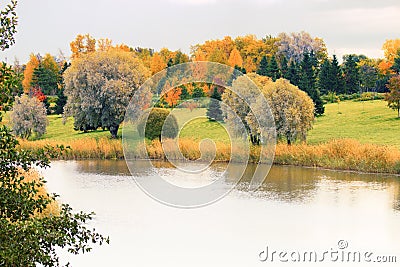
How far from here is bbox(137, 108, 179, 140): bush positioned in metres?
30.3

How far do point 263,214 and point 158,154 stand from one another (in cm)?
1295

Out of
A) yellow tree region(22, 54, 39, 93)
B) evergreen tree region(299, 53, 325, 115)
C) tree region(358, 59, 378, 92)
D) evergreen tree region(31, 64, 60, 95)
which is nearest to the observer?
evergreen tree region(299, 53, 325, 115)

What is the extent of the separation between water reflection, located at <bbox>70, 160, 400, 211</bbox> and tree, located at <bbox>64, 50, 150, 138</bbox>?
664 centimetres

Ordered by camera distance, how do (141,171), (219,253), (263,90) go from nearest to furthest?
(219,253) < (141,171) < (263,90)

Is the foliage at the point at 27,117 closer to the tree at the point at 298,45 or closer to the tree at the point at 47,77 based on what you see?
the tree at the point at 47,77

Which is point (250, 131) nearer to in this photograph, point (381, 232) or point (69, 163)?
point (69, 163)

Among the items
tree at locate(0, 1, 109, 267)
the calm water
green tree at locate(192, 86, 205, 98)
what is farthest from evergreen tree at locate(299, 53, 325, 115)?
tree at locate(0, 1, 109, 267)

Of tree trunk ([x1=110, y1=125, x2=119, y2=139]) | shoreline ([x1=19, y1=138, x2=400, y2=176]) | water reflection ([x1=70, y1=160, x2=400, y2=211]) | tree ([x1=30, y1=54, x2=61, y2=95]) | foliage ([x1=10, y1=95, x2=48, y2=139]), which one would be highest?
tree ([x1=30, y1=54, x2=61, y2=95])

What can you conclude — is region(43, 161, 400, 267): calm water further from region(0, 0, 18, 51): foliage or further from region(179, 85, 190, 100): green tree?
region(179, 85, 190, 100): green tree

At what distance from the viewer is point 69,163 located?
89.7ft

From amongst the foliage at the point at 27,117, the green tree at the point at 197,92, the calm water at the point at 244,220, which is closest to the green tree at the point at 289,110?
the calm water at the point at 244,220

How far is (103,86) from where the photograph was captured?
32.4 m

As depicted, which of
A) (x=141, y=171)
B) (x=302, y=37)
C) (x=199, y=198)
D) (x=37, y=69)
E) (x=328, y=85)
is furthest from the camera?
(x=302, y=37)

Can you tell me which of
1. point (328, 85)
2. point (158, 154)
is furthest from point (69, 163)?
point (328, 85)
